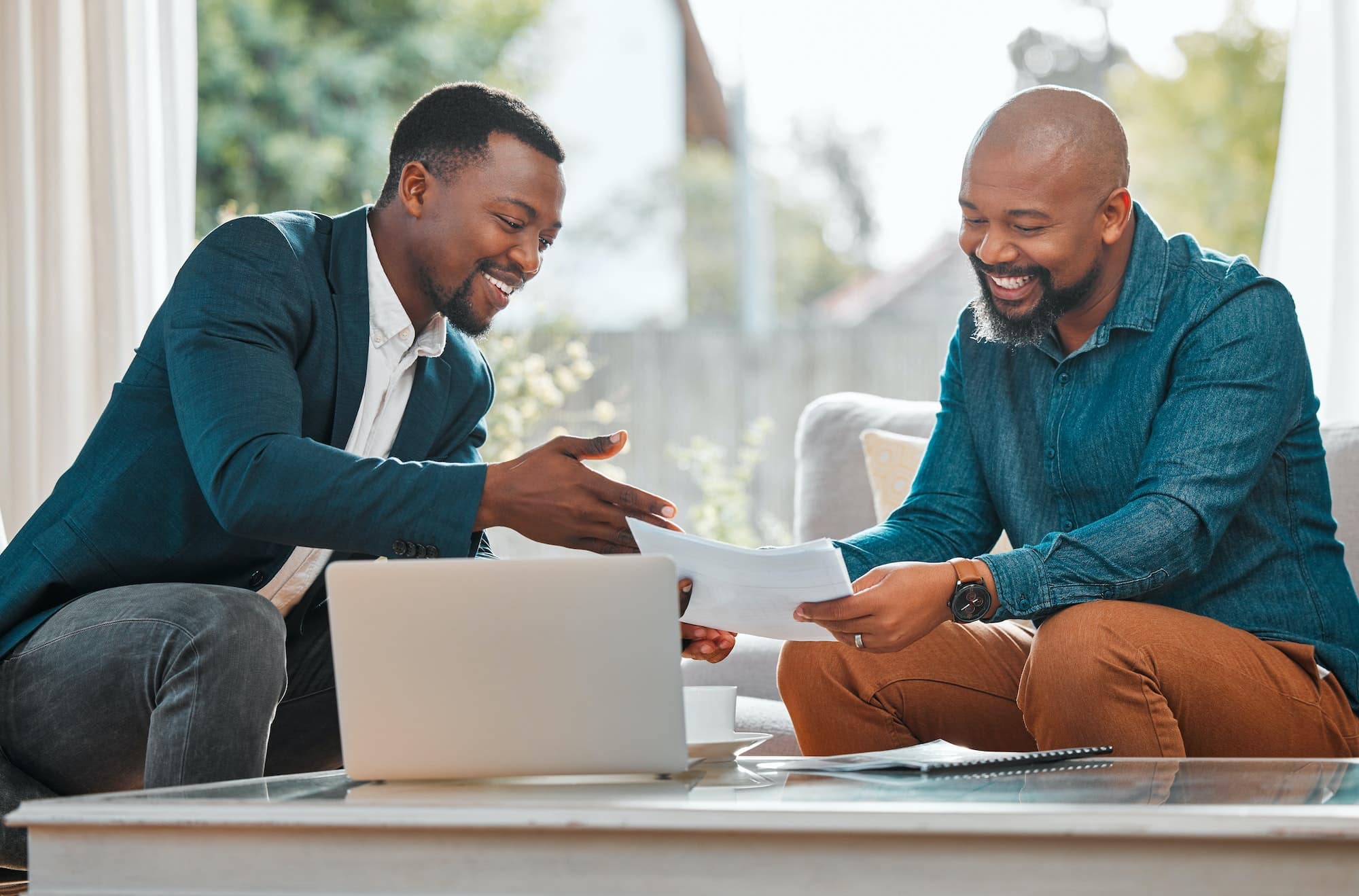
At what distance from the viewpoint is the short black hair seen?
185 cm

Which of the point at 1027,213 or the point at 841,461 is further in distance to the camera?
the point at 841,461

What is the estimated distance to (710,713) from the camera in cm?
129

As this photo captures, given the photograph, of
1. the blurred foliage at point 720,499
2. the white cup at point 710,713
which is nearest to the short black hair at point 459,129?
the white cup at point 710,713

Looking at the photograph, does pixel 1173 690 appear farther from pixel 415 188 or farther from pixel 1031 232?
pixel 415 188

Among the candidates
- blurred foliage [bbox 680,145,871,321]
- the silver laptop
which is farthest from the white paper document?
blurred foliage [bbox 680,145,871,321]

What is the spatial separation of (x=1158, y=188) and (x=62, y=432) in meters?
7.32

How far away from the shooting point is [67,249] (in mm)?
3205

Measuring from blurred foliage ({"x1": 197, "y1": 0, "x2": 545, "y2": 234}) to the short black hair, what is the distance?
6.25 meters

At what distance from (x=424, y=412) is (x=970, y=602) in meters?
0.85

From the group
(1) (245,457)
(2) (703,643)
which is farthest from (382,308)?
(2) (703,643)

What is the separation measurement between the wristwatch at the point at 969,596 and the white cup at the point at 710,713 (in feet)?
1.07

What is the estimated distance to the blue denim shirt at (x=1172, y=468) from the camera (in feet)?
4.99

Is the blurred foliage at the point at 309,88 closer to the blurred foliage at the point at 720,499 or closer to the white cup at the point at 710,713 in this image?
the blurred foliage at the point at 720,499

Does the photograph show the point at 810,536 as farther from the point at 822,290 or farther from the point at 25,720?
the point at 822,290
